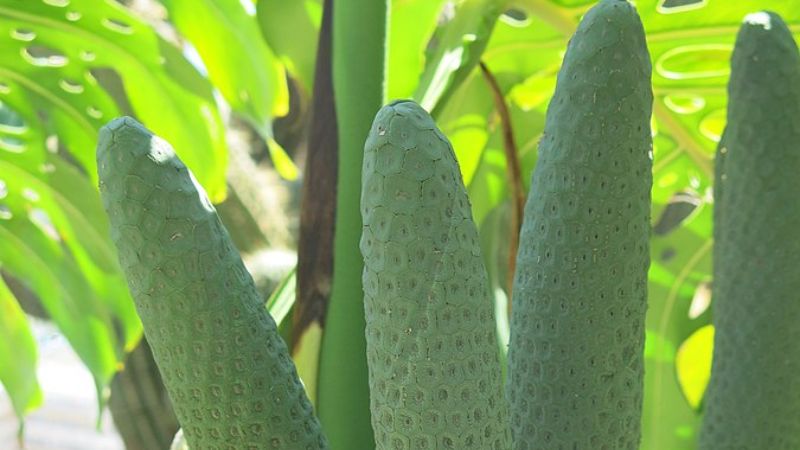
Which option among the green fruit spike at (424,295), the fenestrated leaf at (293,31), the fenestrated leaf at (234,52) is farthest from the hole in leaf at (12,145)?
the green fruit spike at (424,295)

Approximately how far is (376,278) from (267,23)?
42 cm

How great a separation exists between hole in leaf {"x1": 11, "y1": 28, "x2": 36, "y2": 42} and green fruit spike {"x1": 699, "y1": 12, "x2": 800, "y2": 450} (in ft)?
Result: 1.97

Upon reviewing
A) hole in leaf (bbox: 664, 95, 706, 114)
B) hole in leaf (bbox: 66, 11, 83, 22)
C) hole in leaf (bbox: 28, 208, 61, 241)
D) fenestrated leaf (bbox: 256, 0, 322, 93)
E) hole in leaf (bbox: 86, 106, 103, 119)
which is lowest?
hole in leaf (bbox: 28, 208, 61, 241)

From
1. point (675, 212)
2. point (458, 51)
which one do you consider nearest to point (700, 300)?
point (675, 212)

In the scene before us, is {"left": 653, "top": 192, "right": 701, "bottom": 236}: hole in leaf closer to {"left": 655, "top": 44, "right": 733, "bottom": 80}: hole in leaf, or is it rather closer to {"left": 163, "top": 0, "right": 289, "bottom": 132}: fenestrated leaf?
{"left": 655, "top": 44, "right": 733, "bottom": 80}: hole in leaf

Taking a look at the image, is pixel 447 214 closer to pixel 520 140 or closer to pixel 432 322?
pixel 432 322

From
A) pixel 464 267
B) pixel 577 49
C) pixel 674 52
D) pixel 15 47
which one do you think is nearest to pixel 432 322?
pixel 464 267

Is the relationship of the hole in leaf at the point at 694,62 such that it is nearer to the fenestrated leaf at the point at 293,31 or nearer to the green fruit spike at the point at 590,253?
the fenestrated leaf at the point at 293,31

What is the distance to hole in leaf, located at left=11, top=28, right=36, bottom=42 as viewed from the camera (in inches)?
32.1

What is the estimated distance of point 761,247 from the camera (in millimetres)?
440

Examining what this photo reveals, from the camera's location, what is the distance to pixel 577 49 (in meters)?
0.38

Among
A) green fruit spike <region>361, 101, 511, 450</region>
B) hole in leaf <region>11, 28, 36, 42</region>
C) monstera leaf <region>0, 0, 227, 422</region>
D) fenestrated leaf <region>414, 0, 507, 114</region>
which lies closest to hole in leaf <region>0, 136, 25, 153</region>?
monstera leaf <region>0, 0, 227, 422</region>

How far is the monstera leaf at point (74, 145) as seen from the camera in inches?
31.7

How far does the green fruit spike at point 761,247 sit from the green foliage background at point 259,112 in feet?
0.82
